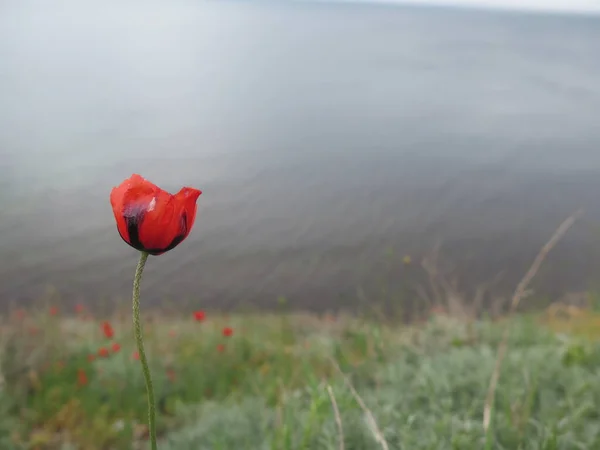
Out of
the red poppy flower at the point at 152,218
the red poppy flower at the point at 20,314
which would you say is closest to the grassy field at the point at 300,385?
the red poppy flower at the point at 20,314

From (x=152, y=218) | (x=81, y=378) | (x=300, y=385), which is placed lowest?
(x=81, y=378)

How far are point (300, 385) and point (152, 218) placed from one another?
2.10 m

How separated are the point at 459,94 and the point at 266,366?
9519 mm

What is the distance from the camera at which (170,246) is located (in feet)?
3.46

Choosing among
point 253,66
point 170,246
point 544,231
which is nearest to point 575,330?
point 544,231

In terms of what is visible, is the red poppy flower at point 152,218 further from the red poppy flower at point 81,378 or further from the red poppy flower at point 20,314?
the red poppy flower at point 20,314

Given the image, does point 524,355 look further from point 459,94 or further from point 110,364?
point 459,94

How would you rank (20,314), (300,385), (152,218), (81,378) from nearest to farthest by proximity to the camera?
1. (152,218)
2. (300,385)
3. (81,378)
4. (20,314)

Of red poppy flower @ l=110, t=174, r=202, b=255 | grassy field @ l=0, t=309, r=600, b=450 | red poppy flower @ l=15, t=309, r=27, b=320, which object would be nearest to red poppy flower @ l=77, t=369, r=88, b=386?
grassy field @ l=0, t=309, r=600, b=450

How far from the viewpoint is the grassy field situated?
202 centimetres

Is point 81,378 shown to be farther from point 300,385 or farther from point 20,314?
point 300,385

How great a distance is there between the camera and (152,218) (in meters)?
1.03

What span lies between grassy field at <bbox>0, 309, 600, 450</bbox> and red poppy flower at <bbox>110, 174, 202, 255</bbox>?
649mm

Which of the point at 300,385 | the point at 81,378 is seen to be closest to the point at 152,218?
the point at 300,385
